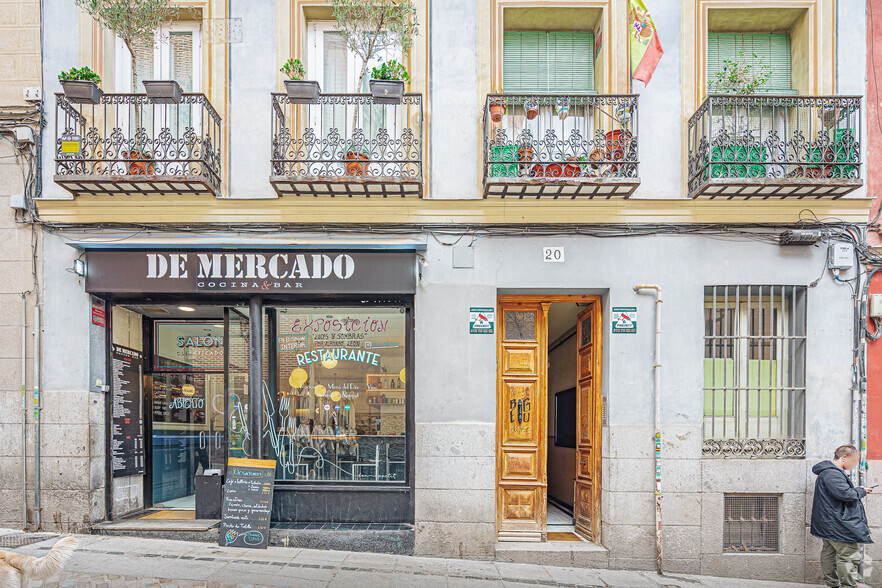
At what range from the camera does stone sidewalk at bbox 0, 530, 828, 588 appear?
23.4 feet

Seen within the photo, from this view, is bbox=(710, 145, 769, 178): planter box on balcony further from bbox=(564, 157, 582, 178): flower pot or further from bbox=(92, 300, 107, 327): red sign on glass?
bbox=(92, 300, 107, 327): red sign on glass

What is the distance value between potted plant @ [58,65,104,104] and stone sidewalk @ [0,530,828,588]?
542cm

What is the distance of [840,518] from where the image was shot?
736 cm

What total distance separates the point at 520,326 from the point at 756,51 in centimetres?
507

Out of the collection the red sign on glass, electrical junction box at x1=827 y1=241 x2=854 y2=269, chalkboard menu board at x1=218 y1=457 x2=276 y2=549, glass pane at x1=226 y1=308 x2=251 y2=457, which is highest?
electrical junction box at x1=827 y1=241 x2=854 y2=269

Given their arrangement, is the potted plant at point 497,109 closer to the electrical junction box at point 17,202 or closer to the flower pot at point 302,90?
the flower pot at point 302,90

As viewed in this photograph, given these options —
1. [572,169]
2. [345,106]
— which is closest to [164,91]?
[345,106]

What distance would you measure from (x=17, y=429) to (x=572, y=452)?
7833mm

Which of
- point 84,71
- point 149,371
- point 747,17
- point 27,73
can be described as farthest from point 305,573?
point 747,17

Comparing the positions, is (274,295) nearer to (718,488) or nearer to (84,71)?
(84,71)

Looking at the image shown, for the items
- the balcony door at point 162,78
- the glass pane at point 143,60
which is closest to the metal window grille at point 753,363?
the balcony door at point 162,78

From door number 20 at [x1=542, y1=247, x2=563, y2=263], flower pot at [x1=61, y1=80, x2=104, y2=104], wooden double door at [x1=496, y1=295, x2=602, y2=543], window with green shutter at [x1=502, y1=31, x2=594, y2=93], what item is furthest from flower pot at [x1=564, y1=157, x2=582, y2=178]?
flower pot at [x1=61, y1=80, x2=104, y2=104]

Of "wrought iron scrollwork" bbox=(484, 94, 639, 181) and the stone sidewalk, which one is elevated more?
"wrought iron scrollwork" bbox=(484, 94, 639, 181)

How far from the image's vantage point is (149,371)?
9859 millimetres
